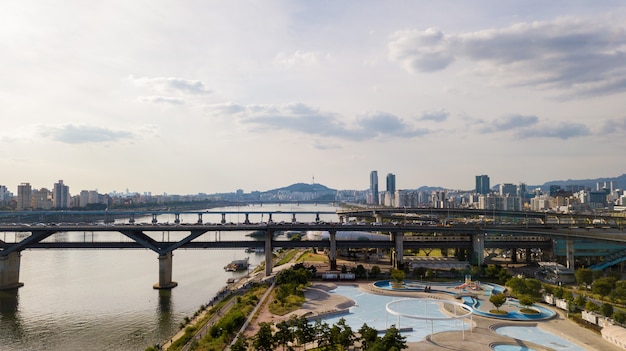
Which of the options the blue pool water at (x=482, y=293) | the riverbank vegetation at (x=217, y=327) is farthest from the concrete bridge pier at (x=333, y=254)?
the riverbank vegetation at (x=217, y=327)

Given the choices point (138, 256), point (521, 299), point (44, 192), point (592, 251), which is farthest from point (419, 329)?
point (44, 192)

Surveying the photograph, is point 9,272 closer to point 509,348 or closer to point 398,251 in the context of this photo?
point 398,251

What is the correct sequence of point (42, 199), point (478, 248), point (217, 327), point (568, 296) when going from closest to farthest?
point (217, 327), point (568, 296), point (478, 248), point (42, 199)

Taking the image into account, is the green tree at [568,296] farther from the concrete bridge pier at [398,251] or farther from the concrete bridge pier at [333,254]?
the concrete bridge pier at [333,254]

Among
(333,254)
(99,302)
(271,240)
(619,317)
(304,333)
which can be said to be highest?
(271,240)

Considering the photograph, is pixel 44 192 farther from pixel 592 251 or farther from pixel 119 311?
pixel 592 251

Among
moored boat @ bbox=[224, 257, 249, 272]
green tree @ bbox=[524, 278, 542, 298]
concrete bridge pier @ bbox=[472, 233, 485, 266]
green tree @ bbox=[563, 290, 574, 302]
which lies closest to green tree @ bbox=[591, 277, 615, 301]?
green tree @ bbox=[563, 290, 574, 302]

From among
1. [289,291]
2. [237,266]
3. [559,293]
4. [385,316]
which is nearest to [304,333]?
[385,316]
